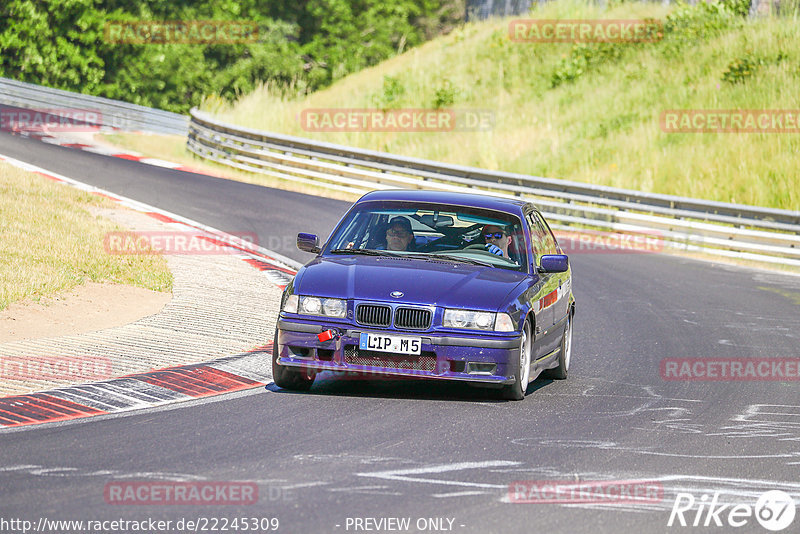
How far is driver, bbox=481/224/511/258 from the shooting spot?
32.8ft

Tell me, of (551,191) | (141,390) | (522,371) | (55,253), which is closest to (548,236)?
(522,371)

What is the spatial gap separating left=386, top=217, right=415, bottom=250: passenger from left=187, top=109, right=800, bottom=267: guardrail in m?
13.6

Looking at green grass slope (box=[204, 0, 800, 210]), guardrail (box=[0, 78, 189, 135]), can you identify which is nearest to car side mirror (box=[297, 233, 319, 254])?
green grass slope (box=[204, 0, 800, 210])

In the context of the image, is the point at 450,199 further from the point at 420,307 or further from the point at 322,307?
the point at 322,307

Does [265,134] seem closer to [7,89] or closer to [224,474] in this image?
[7,89]

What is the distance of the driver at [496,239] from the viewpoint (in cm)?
1001

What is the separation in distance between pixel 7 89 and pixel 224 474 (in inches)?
1438

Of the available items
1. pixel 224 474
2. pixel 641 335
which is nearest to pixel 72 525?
pixel 224 474

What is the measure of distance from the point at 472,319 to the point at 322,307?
3.62ft

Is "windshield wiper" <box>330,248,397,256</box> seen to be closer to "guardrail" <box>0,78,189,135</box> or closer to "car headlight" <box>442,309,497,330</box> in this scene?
"car headlight" <box>442,309,497,330</box>

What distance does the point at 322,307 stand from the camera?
8.87 m

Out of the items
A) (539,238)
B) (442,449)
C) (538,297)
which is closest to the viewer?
(442,449)

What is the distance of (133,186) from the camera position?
76.6 feet

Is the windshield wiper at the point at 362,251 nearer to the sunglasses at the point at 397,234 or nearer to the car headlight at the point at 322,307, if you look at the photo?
the sunglasses at the point at 397,234
